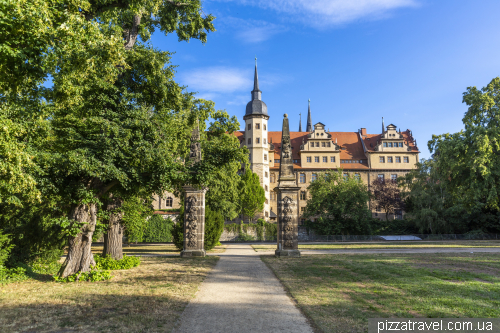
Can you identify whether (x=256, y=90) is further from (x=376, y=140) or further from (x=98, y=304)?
(x=98, y=304)

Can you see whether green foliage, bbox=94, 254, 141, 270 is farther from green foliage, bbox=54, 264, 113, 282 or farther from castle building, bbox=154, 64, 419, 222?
castle building, bbox=154, 64, 419, 222

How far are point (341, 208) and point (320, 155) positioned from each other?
22281 millimetres

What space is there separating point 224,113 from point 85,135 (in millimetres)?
16009

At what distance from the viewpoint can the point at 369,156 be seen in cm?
6166

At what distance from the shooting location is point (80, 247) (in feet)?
32.6

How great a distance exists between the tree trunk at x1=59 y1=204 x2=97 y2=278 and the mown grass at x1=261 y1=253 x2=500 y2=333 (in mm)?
5768

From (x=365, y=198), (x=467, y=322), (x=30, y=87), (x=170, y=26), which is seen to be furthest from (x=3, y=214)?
(x=365, y=198)

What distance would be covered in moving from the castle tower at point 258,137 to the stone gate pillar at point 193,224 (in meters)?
41.0

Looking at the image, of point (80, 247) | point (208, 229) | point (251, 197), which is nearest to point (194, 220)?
point (208, 229)

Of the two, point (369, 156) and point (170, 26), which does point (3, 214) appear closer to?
point (170, 26)

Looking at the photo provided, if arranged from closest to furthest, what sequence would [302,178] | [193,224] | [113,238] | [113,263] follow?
[113,263] < [113,238] < [193,224] < [302,178]

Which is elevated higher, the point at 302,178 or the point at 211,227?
the point at 302,178

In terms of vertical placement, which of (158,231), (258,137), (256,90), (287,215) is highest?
(256,90)

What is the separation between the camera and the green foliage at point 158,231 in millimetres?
39094
